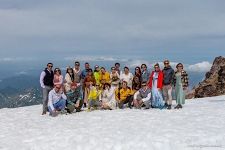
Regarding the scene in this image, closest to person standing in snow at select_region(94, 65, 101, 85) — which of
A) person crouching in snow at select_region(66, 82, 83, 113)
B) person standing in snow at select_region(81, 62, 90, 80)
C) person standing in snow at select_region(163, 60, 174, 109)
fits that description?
person standing in snow at select_region(81, 62, 90, 80)

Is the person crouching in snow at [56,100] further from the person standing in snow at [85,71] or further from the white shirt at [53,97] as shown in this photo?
the person standing in snow at [85,71]

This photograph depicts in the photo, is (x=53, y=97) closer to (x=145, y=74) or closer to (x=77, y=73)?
(x=77, y=73)

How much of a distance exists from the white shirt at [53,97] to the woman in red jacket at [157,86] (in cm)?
583

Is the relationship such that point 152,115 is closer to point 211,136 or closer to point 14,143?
point 211,136

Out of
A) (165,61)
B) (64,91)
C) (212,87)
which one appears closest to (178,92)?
(165,61)

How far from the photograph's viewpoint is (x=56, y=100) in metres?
27.1

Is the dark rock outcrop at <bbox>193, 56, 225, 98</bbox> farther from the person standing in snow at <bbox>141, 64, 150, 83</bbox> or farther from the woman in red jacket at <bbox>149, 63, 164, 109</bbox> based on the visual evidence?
the person standing in snow at <bbox>141, 64, 150, 83</bbox>

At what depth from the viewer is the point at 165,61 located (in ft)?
87.1

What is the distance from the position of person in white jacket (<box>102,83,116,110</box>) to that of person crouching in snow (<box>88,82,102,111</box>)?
0.37 m

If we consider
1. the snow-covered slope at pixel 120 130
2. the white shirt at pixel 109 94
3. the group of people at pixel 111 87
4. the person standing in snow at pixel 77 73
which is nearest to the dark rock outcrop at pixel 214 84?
the group of people at pixel 111 87

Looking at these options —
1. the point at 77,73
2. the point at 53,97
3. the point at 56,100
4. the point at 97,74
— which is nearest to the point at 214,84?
the point at 97,74

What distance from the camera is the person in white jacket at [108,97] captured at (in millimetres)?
28070

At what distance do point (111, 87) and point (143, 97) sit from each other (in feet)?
7.49

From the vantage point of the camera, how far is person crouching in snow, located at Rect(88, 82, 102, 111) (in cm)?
2810
